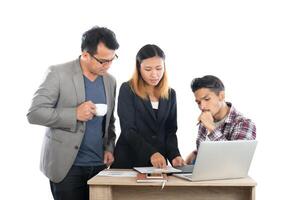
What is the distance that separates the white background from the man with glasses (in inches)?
42.1

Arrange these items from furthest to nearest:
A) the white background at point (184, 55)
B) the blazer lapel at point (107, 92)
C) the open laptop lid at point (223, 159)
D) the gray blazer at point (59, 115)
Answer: the white background at point (184, 55), the blazer lapel at point (107, 92), the gray blazer at point (59, 115), the open laptop lid at point (223, 159)

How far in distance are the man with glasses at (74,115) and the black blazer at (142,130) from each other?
0.45 feet

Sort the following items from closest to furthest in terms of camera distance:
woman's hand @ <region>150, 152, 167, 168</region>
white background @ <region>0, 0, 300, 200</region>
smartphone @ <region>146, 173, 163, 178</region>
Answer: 1. smartphone @ <region>146, 173, 163, 178</region>
2. woman's hand @ <region>150, 152, 167, 168</region>
3. white background @ <region>0, 0, 300, 200</region>

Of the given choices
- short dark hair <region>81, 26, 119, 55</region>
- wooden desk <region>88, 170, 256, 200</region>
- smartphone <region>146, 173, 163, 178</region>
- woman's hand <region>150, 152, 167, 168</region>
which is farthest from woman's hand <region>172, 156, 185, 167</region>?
short dark hair <region>81, 26, 119, 55</region>

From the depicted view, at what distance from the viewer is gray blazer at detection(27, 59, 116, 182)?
254 centimetres

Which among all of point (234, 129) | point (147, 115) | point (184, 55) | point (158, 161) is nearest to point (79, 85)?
point (147, 115)

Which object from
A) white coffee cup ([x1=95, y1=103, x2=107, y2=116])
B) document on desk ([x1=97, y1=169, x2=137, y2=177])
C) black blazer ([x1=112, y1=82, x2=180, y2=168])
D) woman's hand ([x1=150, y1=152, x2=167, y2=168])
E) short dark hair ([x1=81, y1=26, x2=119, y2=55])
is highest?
short dark hair ([x1=81, y1=26, x2=119, y2=55])

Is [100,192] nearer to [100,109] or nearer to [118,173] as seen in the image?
[118,173]

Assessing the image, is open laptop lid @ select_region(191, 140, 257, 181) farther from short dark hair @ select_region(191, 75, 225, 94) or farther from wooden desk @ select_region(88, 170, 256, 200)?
short dark hair @ select_region(191, 75, 225, 94)

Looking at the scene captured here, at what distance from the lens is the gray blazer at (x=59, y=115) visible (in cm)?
254

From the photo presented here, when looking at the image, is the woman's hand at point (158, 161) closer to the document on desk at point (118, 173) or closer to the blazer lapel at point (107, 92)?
the document on desk at point (118, 173)

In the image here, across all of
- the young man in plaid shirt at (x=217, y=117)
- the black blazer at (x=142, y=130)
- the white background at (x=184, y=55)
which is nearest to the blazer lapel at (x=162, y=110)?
the black blazer at (x=142, y=130)

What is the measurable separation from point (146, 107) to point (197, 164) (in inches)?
24.8

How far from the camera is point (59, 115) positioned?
2.54m
